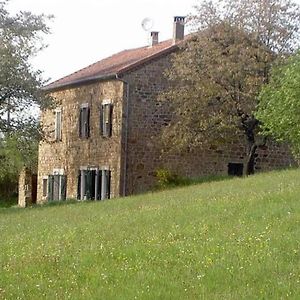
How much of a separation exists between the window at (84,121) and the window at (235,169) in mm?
7110

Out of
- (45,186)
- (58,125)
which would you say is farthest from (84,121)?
(45,186)

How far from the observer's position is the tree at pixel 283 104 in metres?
28.0

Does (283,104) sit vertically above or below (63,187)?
above

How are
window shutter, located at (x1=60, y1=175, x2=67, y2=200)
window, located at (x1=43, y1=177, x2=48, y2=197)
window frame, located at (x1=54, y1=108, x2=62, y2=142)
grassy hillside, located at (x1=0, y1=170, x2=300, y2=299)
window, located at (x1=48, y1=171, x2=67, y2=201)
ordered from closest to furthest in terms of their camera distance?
1. grassy hillside, located at (x1=0, y1=170, x2=300, y2=299)
2. window shutter, located at (x1=60, y1=175, x2=67, y2=200)
3. window, located at (x1=48, y1=171, x2=67, y2=201)
4. window frame, located at (x1=54, y1=108, x2=62, y2=142)
5. window, located at (x1=43, y1=177, x2=48, y2=197)

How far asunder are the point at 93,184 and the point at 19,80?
6156 millimetres

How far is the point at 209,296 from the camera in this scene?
384 inches

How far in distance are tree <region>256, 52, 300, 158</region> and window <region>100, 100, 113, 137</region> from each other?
7.66 m

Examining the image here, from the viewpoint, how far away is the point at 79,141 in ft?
125

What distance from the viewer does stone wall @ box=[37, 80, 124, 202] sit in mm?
34562

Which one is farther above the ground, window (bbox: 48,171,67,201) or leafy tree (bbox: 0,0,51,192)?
leafy tree (bbox: 0,0,51,192)

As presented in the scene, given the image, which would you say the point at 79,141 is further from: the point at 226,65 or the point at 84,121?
the point at 226,65

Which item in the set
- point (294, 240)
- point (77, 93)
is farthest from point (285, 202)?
point (77, 93)

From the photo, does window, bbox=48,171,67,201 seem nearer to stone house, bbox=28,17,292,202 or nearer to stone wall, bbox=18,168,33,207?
stone house, bbox=28,17,292,202

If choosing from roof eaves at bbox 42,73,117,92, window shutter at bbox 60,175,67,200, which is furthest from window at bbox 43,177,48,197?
roof eaves at bbox 42,73,117,92
